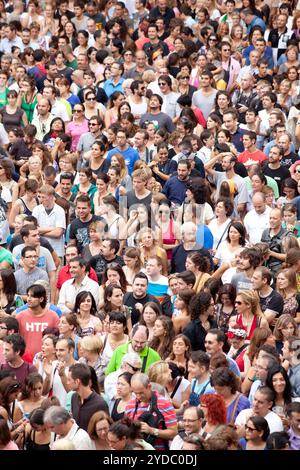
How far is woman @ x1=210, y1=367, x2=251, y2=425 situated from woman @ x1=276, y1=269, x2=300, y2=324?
7.50ft

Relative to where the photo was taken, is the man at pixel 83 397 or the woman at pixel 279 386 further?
the woman at pixel 279 386

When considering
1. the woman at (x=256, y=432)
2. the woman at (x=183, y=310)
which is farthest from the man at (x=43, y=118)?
the woman at (x=256, y=432)

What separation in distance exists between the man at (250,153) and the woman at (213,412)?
6.83m

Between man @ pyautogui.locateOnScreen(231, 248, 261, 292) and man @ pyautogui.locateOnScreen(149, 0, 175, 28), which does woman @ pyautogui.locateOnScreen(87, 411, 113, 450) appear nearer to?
man @ pyautogui.locateOnScreen(231, 248, 261, 292)

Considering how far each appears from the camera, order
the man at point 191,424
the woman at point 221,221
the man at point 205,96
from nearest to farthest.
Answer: the man at point 191,424 < the woman at point 221,221 < the man at point 205,96

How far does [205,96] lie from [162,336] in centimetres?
731

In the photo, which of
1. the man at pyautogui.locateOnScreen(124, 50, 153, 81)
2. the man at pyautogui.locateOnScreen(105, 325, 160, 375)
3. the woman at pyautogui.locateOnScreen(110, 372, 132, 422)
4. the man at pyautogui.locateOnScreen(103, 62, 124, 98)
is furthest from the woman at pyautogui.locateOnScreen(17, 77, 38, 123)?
the woman at pyautogui.locateOnScreen(110, 372, 132, 422)

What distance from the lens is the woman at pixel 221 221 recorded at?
1609 centimetres

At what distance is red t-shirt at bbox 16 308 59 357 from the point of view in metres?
13.9

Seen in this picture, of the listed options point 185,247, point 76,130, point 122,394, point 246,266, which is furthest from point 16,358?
point 76,130

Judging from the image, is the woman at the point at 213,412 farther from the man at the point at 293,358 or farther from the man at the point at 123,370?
the man at the point at 293,358

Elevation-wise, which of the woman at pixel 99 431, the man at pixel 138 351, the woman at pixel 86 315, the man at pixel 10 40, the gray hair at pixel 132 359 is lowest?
the man at pixel 10 40
